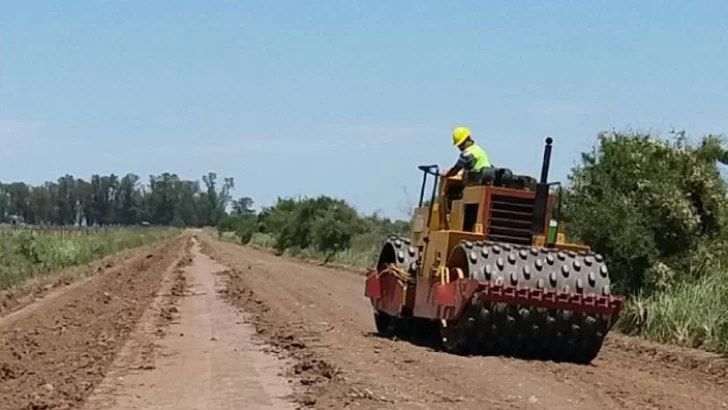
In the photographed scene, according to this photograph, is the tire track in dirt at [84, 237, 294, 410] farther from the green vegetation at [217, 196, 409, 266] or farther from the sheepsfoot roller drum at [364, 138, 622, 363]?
the green vegetation at [217, 196, 409, 266]

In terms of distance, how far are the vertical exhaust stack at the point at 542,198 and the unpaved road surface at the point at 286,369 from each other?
1928 mm


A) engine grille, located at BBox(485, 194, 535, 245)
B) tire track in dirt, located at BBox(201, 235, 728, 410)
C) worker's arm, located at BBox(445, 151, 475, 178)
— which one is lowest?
tire track in dirt, located at BBox(201, 235, 728, 410)

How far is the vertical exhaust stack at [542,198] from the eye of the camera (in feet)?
55.2

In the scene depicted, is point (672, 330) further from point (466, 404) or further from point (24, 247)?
point (24, 247)

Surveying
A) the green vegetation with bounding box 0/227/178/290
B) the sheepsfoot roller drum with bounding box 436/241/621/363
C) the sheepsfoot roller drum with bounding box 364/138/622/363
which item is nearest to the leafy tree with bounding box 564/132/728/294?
the sheepsfoot roller drum with bounding box 364/138/622/363

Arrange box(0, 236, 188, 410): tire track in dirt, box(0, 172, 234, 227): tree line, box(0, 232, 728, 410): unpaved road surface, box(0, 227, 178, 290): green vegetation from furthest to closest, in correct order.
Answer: box(0, 172, 234, 227): tree line
box(0, 227, 178, 290): green vegetation
box(0, 236, 188, 410): tire track in dirt
box(0, 232, 728, 410): unpaved road surface

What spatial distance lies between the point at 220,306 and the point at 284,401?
14440 mm

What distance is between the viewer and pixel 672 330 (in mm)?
19641

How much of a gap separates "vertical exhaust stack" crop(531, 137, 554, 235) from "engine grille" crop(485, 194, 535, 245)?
59 mm

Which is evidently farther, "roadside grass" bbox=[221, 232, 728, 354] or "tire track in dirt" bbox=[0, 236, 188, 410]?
"roadside grass" bbox=[221, 232, 728, 354]

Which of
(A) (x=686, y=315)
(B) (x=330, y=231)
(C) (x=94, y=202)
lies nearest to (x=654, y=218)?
(A) (x=686, y=315)

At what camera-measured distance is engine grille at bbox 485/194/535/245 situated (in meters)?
17.1

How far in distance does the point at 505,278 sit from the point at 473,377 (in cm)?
190

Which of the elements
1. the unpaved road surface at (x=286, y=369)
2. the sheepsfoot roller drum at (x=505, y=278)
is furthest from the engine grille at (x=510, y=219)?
the unpaved road surface at (x=286, y=369)
